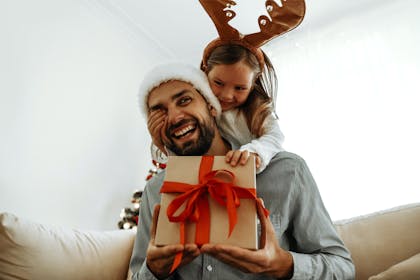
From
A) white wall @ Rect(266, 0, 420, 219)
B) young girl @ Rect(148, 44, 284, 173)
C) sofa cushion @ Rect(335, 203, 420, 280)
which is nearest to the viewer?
young girl @ Rect(148, 44, 284, 173)

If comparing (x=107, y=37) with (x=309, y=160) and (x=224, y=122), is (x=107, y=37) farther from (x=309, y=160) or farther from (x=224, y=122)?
(x=224, y=122)

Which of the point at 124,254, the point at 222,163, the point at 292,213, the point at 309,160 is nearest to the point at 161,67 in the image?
the point at 222,163

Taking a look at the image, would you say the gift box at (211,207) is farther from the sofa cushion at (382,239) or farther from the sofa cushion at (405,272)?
the sofa cushion at (382,239)

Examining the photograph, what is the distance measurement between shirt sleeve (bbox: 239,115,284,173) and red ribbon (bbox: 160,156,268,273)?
15 cm

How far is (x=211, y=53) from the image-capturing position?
1.13 meters

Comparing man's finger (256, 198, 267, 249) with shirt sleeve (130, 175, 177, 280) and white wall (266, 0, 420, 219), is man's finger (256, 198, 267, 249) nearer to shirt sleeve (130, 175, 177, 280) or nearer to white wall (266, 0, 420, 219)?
shirt sleeve (130, 175, 177, 280)

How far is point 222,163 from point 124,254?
42.5 inches

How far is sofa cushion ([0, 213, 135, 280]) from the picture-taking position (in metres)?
1.30

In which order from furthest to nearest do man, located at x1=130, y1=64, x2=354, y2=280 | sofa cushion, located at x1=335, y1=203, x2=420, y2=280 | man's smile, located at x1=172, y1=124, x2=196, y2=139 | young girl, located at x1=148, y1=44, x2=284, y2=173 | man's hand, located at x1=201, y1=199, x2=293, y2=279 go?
sofa cushion, located at x1=335, y1=203, x2=420, y2=280 → young girl, located at x1=148, y1=44, x2=284, y2=173 → man's smile, located at x1=172, y1=124, x2=196, y2=139 → man, located at x1=130, y1=64, x2=354, y2=280 → man's hand, located at x1=201, y1=199, x2=293, y2=279

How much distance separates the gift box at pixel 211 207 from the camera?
2.25 ft

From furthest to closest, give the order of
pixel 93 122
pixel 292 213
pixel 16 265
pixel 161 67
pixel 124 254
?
pixel 93 122
pixel 124 254
pixel 16 265
pixel 161 67
pixel 292 213

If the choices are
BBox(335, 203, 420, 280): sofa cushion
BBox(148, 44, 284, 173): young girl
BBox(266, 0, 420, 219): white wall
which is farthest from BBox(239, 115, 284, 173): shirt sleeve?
BBox(266, 0, 420, 219): white wall

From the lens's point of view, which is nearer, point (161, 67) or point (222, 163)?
point (222, 163)

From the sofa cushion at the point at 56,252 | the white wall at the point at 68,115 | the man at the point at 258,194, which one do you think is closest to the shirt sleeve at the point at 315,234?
the man at the point at 258,194
